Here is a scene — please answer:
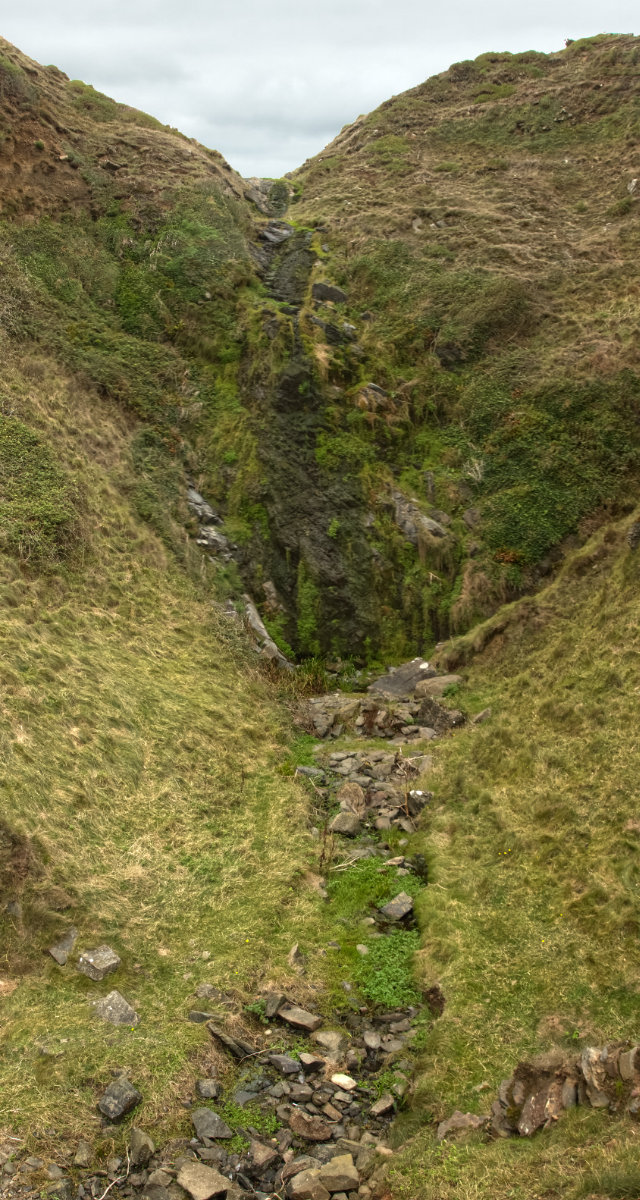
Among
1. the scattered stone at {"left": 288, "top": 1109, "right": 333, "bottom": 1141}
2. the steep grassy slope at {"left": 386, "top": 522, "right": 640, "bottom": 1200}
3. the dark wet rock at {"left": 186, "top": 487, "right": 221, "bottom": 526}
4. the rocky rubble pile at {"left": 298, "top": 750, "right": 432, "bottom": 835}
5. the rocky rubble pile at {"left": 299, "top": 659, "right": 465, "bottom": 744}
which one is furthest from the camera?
the dark wet rock at {"left": 186, "top": 487, "right": 221, "bottom": 526}

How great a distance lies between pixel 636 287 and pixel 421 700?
16.9 metres

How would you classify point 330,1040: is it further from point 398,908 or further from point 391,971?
point 398,908

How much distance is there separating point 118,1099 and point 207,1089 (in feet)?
3.20

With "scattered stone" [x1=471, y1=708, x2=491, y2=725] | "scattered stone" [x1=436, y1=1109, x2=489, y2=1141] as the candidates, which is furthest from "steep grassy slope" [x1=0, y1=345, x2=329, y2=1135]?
"scattered stone" [x1=471, y1=708, x2=491, y2=725]

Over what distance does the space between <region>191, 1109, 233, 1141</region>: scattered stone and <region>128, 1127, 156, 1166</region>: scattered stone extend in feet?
1.66

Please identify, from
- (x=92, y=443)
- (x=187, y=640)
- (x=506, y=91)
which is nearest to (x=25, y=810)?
(x=187, y=640)

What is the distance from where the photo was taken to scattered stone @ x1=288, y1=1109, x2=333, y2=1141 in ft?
25.2

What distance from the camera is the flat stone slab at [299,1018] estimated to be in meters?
9.13

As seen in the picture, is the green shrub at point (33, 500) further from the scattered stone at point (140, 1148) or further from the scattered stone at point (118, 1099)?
the scattered stone at point (140, 1148)

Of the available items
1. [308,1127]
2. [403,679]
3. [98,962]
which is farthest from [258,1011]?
[403,679]

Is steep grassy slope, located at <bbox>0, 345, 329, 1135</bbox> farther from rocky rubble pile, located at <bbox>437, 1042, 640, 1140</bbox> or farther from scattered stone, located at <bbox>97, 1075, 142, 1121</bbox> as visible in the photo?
rocky rubble pile, located at <bbox>437, 1042, 640, 1140</bbox>

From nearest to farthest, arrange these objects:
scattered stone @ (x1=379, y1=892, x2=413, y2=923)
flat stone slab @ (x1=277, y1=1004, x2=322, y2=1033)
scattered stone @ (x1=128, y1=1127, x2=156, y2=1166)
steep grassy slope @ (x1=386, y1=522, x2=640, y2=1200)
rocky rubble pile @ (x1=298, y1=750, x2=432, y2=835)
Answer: steep grassy slope @ (x1=386, y1=522, x2=640, y2=1200) < scattered stone @ (x1=128, y1=1127, x2=156, y2=1166) < flat stone slab @ (x1=277, y1=1004, x2=322, y2=1033) < scattered stone @ (x1=379, y1=892, x2=413, y2=923) < rocky rubble pile @ (x1=298, y1=750, x2=432, y2=835)

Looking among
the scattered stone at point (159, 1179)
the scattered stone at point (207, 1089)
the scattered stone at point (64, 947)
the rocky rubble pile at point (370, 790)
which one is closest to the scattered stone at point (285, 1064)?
the scattered stone at point (207, 1089)

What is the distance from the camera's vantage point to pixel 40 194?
1033 inches
